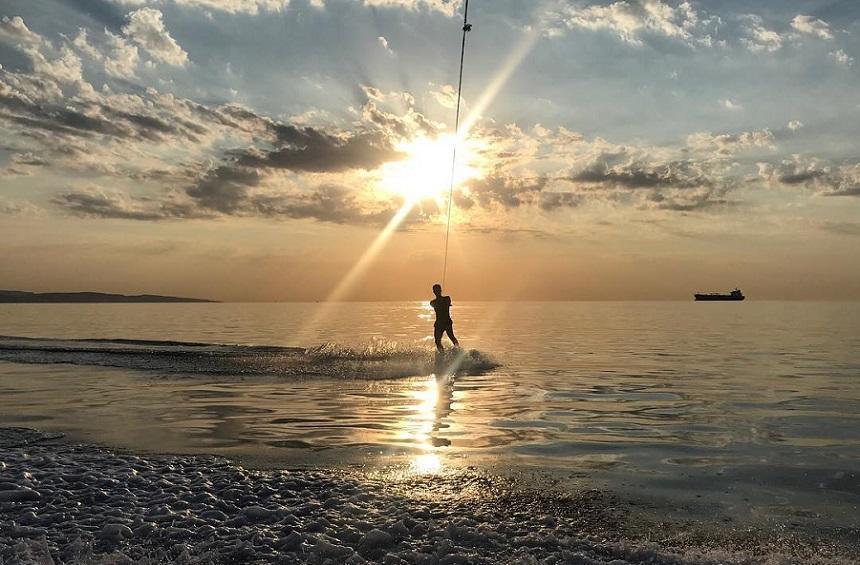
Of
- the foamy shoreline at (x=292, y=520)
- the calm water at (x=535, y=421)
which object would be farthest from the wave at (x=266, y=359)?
the foamy shoreline at (x=292, y=520)

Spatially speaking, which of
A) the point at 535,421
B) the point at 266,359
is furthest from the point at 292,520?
the point at 266,359

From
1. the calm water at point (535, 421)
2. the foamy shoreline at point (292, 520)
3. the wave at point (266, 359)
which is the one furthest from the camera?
→ the wave at point (266, 359)

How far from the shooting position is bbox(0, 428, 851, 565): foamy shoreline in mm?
5578

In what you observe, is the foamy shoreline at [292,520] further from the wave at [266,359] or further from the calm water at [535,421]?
the wave at [266,359]

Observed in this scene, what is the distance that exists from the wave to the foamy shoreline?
1260 cm

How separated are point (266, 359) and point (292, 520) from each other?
1988cm

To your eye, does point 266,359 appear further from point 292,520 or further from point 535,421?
point 292,520

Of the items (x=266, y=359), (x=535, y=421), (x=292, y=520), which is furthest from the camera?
(x=266, y=359)

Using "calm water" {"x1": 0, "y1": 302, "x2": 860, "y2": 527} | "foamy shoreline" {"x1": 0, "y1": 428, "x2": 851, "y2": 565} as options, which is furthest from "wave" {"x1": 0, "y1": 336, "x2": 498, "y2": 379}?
"foamy shoreline" {"x1": 0, "y1": 428, "x2": 851, "y2": 565}

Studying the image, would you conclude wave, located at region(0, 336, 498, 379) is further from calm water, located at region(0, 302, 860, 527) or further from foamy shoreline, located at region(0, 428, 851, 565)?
foamy shoreline, located at region(0, 428, 851, 565)

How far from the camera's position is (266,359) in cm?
2555

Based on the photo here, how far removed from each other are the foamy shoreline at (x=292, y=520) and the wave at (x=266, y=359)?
1260cm

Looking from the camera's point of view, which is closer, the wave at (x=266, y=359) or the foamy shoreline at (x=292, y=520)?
the foamy shoreline at (x=292, y=520)

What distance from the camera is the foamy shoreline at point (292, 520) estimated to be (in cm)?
558
